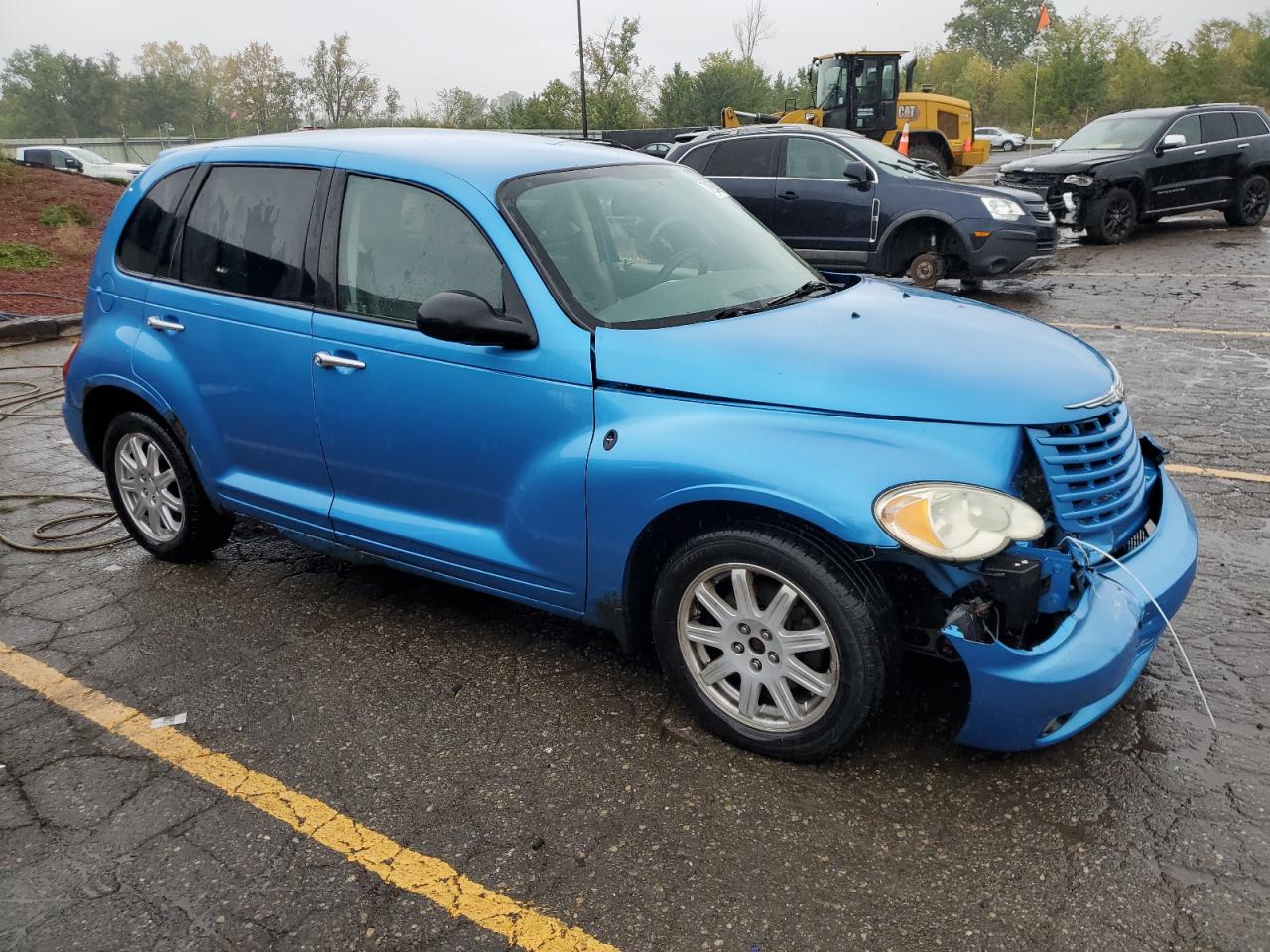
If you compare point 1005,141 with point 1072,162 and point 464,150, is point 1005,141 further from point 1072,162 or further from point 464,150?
point 464,150

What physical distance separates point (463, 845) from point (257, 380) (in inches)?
80.7

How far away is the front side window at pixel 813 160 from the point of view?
35.6 feet

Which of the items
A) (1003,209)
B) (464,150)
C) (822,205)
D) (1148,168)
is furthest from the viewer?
(1148,168)

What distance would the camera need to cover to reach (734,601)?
3.03 metres

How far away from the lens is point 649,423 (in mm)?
3074

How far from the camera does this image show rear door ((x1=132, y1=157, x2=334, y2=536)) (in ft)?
12.6

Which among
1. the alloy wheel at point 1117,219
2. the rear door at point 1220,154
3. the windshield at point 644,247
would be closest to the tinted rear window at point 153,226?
the windshield at point 644,247

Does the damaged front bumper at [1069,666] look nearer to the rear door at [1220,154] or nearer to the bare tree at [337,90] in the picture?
the rear door at [1220,154]

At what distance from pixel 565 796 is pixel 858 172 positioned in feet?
29.6

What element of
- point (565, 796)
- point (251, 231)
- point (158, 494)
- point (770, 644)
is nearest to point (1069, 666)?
point (770, 644)

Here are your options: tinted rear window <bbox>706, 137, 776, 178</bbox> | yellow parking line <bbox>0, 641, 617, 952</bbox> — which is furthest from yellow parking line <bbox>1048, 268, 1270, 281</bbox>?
yellow parking line <bbox>0, 641, 617, 952</bbox>

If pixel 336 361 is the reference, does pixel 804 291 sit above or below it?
above

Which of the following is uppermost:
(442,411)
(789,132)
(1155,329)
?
(789,132)

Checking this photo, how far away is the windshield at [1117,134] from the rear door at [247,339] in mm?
14037
